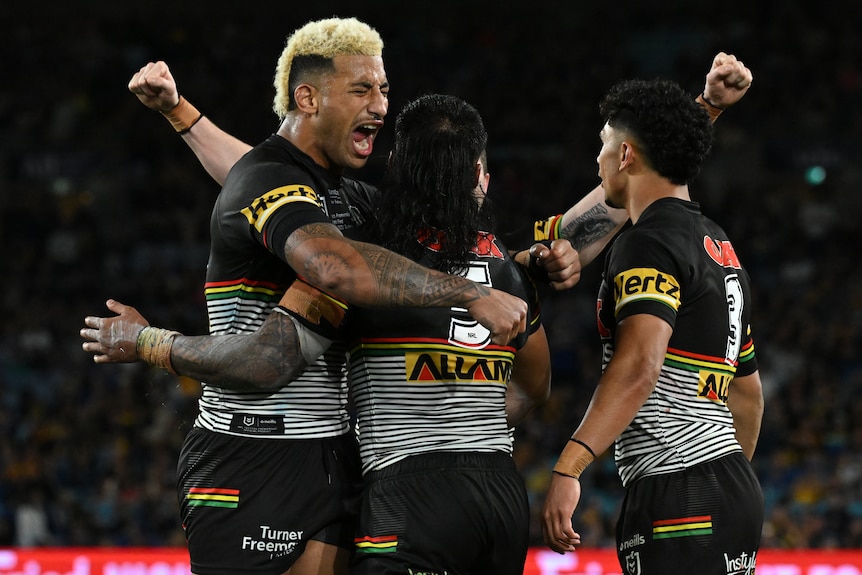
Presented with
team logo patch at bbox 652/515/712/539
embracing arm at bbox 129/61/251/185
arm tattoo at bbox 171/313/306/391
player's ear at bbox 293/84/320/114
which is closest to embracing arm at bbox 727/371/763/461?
team logo patch at bbox 652/515/712/539

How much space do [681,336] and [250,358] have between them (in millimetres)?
1440

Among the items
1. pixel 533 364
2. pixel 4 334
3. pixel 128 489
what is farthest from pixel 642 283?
pixel 4 334

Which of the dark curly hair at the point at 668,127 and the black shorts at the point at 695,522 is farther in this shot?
the dark curly hair at the point at 668,127

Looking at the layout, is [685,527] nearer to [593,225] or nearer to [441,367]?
[441,367]

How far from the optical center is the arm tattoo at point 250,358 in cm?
325

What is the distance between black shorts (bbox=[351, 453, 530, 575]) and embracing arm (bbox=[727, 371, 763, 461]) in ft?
4.13

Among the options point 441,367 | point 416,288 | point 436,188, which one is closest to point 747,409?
point 441,367

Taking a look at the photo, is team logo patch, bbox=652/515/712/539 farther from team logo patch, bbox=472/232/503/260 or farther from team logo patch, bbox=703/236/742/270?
team logo patch, bbox=472/232/503/260

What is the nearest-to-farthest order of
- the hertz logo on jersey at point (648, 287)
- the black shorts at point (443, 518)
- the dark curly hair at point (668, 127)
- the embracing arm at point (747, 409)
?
the black shorts at point (443, 518), the hertz logo on jersey at point (648, 287), the dark curly hair at point (668, 127), the embracing arm at point (747, 409)

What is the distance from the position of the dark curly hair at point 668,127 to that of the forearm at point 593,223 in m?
0.64

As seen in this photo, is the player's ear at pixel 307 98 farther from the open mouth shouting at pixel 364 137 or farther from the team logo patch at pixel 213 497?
the team logo patch at pixel 213 497

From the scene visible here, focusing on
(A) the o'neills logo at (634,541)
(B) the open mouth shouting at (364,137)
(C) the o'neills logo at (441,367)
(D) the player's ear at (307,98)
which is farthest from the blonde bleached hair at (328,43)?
(A) the o'neills logo at (634,541)

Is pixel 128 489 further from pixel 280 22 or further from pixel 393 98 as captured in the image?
pixel 280 22

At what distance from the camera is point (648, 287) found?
348 cm
